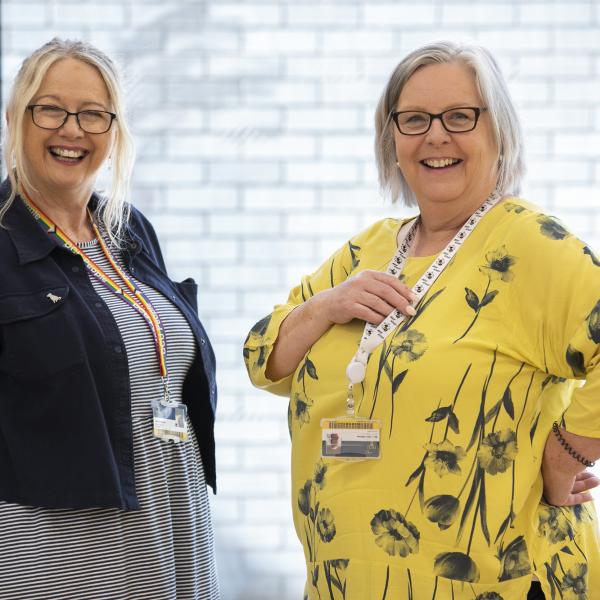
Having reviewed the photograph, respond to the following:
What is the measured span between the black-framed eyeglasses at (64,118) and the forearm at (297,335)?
2.25 ft

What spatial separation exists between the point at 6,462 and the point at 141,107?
1998 mm

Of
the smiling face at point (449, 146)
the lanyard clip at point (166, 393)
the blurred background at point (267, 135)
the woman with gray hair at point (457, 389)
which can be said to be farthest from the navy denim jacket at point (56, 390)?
the blurred background at point (267, 135)

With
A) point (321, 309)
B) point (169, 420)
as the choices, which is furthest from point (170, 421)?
point (321, 309)

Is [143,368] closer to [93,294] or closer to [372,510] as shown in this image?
[93,294]

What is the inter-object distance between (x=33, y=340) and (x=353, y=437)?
0.74 metres

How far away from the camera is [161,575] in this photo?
220 cm

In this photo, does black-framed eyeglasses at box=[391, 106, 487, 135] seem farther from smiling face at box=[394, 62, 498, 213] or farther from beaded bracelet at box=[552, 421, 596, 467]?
beaded bracelet at box=[552, 421, 596, 467]

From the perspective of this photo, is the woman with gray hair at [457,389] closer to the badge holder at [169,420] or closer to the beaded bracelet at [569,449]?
the beaded bracelet at [569,449]

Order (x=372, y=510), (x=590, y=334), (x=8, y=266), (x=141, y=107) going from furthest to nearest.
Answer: (x=141, y=107) < (x=8, y=266) < (x=372, y=510) < (x=590, y=334)

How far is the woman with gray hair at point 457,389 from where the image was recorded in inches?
68.2

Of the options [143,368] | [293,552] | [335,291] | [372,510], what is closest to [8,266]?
[143,368]

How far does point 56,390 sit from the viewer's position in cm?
206

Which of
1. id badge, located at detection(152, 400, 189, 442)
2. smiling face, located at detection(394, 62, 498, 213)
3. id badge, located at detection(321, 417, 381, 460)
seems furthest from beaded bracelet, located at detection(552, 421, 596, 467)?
id badge, located at detection(152, 400, 189, 442)

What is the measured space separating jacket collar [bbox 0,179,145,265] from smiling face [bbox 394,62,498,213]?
84 centimetres
